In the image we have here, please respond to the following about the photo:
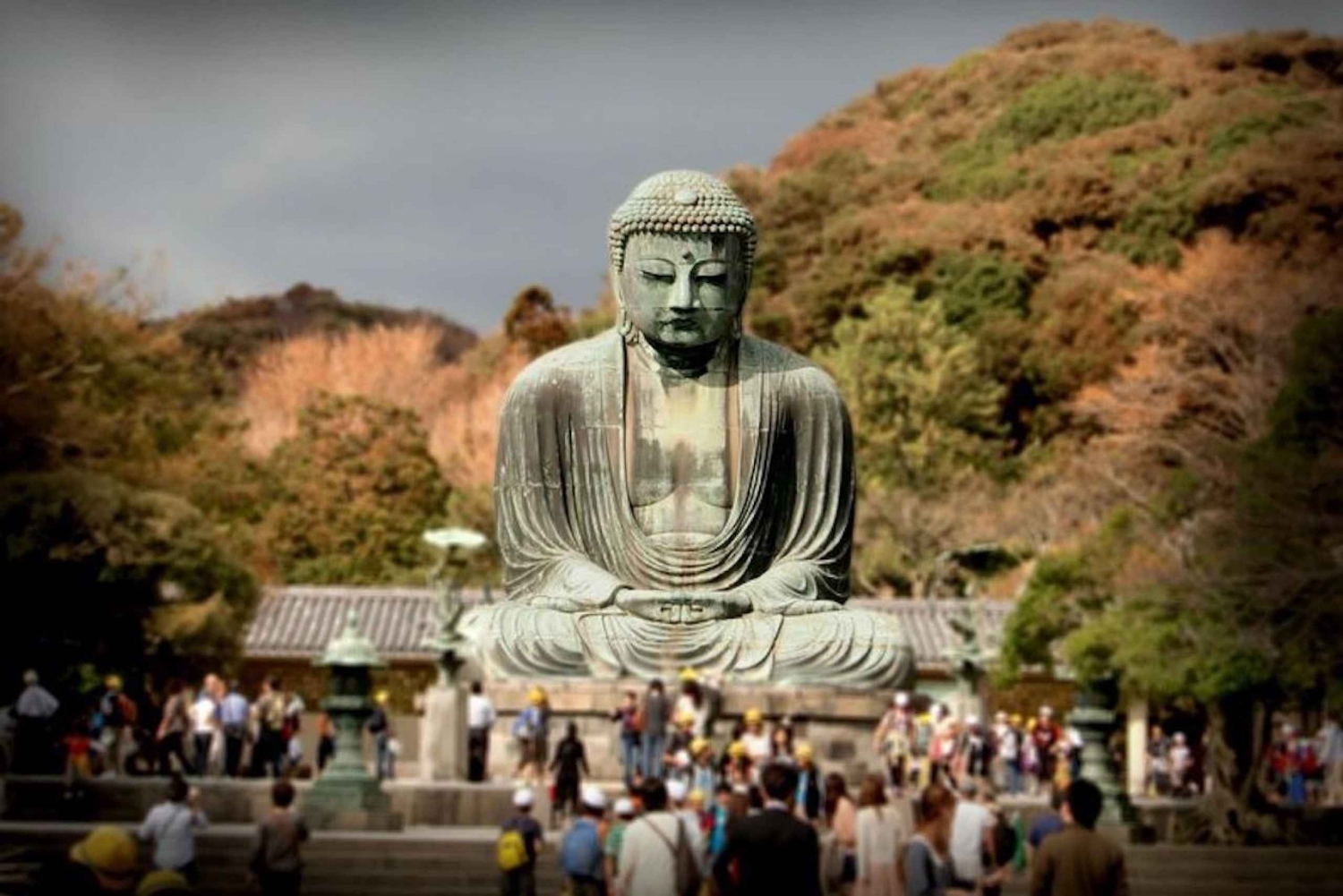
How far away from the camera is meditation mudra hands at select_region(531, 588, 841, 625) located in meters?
14.4

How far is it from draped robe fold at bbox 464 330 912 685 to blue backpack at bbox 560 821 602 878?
868mm

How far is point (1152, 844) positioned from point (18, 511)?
1389 centimetres

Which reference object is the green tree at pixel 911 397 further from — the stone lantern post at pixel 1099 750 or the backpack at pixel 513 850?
the backpack at pixel 513 850

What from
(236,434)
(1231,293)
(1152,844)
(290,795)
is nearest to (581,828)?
(290,795)

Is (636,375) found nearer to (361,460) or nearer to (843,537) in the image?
(843,537)

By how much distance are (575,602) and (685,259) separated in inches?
72.3

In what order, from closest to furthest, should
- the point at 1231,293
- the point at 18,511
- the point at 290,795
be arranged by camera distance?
the point at 290,795 → the point at 18,511 → the point at 1231,293

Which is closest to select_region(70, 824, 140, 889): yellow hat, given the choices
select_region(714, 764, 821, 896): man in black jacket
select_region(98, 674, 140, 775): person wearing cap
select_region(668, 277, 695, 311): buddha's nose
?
select_region(714, 764, 821, 896): man in black jacket

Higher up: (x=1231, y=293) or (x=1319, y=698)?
(x=1231, y=293)

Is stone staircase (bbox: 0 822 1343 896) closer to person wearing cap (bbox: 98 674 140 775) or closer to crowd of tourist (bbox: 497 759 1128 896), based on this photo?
crowd of tourist (bbox: 497 759 1128 896)

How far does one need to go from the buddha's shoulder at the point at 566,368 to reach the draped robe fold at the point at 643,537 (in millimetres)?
10

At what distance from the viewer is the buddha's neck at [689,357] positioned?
14891 mm

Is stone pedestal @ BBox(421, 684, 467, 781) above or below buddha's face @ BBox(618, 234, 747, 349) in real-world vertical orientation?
below

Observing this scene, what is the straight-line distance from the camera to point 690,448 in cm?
1488
